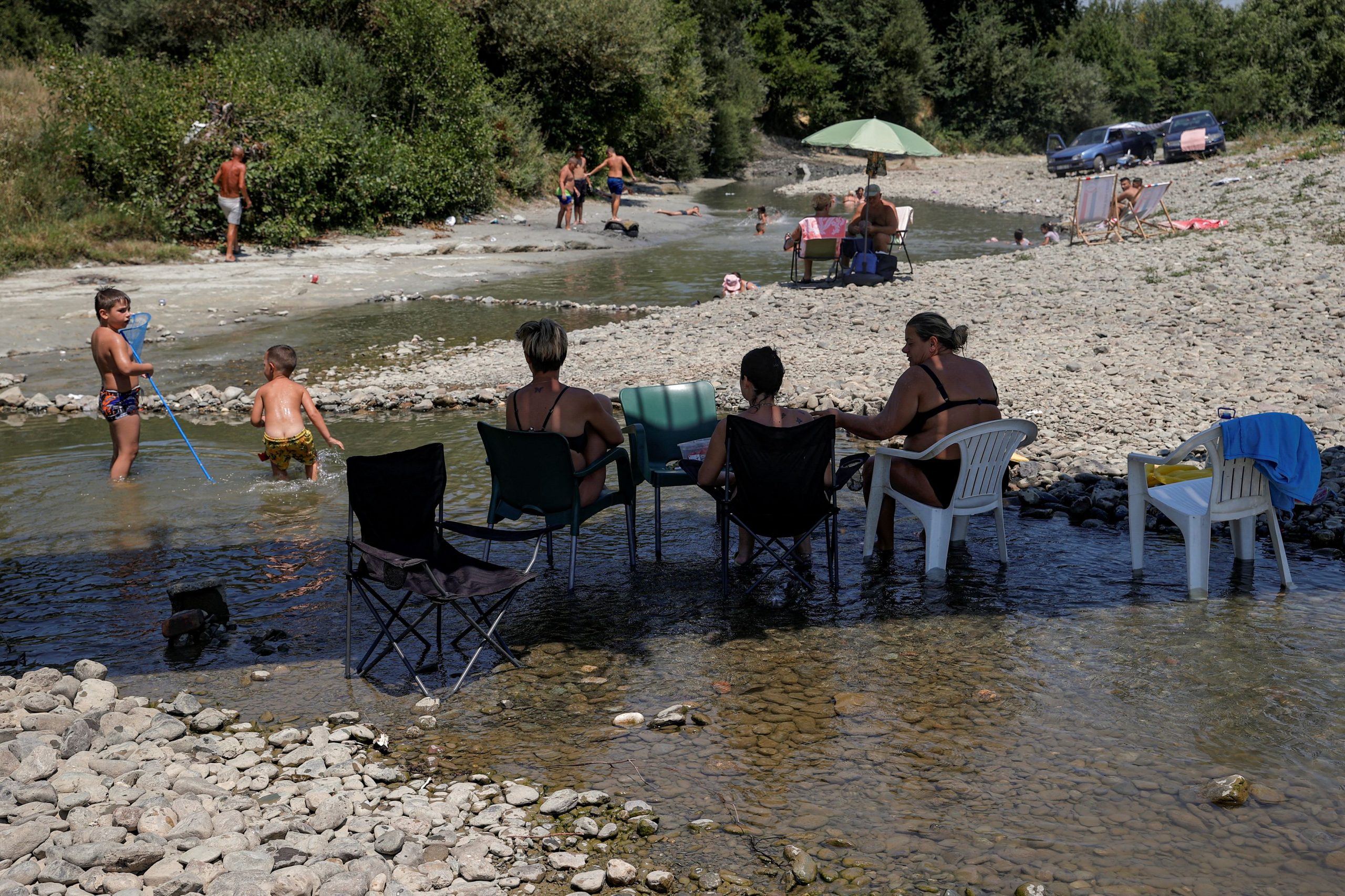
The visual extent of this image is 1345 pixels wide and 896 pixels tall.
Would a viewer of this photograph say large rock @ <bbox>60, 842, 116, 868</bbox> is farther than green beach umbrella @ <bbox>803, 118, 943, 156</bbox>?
No

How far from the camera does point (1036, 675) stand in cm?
512

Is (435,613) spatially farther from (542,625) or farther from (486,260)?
(486,260)

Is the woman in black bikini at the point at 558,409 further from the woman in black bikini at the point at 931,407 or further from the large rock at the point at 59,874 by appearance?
the large rock at the point at 59,874

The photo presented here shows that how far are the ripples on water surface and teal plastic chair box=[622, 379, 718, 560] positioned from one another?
0.54m

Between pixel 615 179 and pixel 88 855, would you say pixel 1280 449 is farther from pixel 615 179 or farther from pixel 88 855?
pixel 615 179

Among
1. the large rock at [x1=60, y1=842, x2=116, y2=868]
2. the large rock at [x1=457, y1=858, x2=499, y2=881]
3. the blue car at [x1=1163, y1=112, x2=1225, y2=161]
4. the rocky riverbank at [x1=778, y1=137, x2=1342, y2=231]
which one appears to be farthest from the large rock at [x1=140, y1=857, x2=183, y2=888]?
the blue car at [x1=1163, y1=112, x2=1225, y2=161]

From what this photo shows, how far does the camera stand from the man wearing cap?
54.1 feet

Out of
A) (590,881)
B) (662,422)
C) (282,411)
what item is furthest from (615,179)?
(590,881)

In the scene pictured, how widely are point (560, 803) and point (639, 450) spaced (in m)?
3.21

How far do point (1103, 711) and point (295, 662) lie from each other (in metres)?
3.74

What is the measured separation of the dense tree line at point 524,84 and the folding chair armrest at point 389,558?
17187 mm

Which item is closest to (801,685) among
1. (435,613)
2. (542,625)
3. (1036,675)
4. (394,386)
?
(1036,675)

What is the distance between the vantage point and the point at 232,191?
19438 mm

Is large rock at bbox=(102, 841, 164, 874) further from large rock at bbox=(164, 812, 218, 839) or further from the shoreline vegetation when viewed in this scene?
the shoreline vegetation
